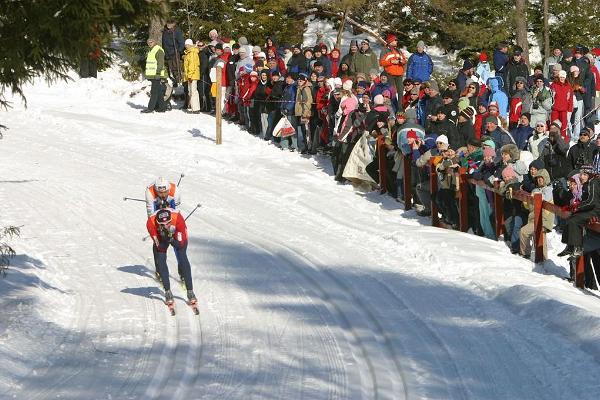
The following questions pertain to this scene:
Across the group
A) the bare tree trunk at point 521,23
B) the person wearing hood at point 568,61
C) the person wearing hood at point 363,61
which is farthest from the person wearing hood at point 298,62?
the bare tree trunk at point 521,23

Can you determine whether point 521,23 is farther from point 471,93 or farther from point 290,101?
point 471,93

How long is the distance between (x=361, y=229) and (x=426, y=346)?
6.77m

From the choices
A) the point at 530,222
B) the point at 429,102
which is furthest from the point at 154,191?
the point at 429,102

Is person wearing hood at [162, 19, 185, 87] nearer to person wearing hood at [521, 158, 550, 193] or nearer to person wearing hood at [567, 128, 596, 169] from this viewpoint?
person wearing hood at [567, 128, 596, 169]

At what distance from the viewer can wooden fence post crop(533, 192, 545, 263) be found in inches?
608

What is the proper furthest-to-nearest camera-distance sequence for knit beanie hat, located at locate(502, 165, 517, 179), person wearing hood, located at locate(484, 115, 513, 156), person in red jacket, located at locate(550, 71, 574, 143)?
person in red jacket, located at locate(550, 71, 574, 143) → person wearing hood, located at locate(484, 115, 513, 156) → knit beanie hat, located at locate(502, 165, 517, 179)

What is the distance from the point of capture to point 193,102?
2850 centimetres

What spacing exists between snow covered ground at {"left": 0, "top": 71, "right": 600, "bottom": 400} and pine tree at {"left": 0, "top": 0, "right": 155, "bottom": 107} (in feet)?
10.3

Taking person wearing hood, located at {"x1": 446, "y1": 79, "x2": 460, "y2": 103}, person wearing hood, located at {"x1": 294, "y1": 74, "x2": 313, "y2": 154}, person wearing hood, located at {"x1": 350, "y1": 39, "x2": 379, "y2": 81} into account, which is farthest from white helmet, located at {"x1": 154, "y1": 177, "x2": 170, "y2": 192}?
person wearing hood, located at {"x1": 350, "y1": 39, "x2": 379, "y2": 81}

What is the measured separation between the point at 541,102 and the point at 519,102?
494mm

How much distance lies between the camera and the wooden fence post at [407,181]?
19.9 m

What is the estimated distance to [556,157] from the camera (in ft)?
58.3

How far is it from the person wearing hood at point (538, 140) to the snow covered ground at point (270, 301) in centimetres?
245

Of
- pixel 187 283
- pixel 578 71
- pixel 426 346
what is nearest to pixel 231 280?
pixel 187 283
